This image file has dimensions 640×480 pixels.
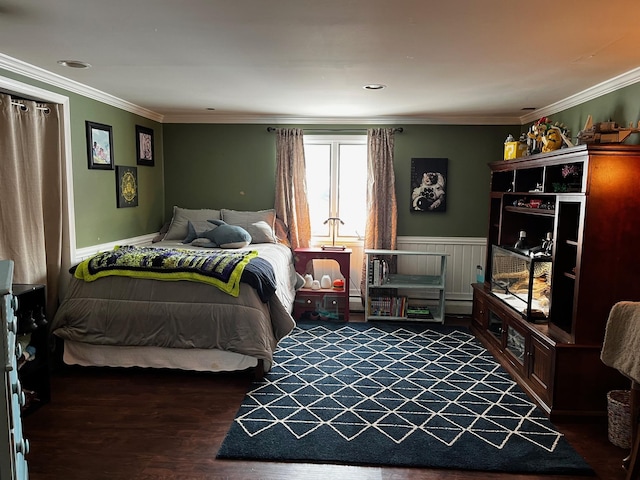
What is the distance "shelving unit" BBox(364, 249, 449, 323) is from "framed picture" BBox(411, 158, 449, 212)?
1.87 ft

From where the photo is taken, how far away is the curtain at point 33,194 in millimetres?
3252

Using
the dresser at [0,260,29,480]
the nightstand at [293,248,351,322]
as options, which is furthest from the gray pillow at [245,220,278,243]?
the dresser at [0,260,29,480]

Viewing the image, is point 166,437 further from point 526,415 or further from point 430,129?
point 430,129

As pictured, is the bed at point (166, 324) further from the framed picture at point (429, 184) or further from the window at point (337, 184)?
the framed picture at point (429, 184)

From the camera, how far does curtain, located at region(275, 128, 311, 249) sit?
546cm

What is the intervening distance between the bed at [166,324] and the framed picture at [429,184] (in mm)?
2521

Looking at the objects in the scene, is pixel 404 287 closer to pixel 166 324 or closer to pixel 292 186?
pixel 292 186

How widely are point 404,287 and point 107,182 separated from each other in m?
3.13

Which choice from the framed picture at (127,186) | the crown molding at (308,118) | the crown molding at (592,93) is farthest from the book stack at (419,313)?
the framed picture at (127,186)

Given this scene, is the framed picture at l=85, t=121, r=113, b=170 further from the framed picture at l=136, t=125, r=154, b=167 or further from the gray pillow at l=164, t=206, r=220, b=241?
the gray pillow at l=164, t=206, r=220, b=241

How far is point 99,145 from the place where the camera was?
4277 millimetres

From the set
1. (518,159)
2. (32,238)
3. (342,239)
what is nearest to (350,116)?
(342,239)

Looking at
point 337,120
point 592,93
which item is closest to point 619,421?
point 592,93

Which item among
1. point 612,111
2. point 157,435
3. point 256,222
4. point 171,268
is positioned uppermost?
point 612,111
